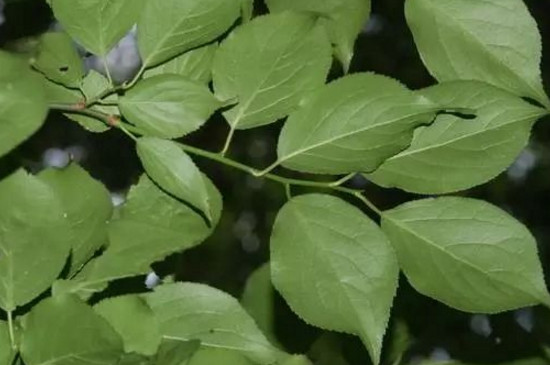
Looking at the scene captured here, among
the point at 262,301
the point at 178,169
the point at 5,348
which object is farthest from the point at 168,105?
the point at 262,301

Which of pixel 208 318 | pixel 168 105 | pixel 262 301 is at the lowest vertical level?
pixel 262 301

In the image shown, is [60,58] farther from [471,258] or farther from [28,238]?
[471,258]

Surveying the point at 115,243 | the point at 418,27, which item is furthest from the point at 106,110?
the point at 418,27

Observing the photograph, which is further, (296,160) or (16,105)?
(296,160)

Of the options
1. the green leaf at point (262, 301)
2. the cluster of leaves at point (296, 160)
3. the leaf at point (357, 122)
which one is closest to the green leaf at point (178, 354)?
the cluster of leaves at point (296, 160)

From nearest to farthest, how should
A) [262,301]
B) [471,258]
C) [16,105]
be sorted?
[16,105] → [471,258] → [262,301]

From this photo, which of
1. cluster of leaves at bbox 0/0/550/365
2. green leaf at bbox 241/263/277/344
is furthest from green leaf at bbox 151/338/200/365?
green leaf at bbox 241/263/277/344
